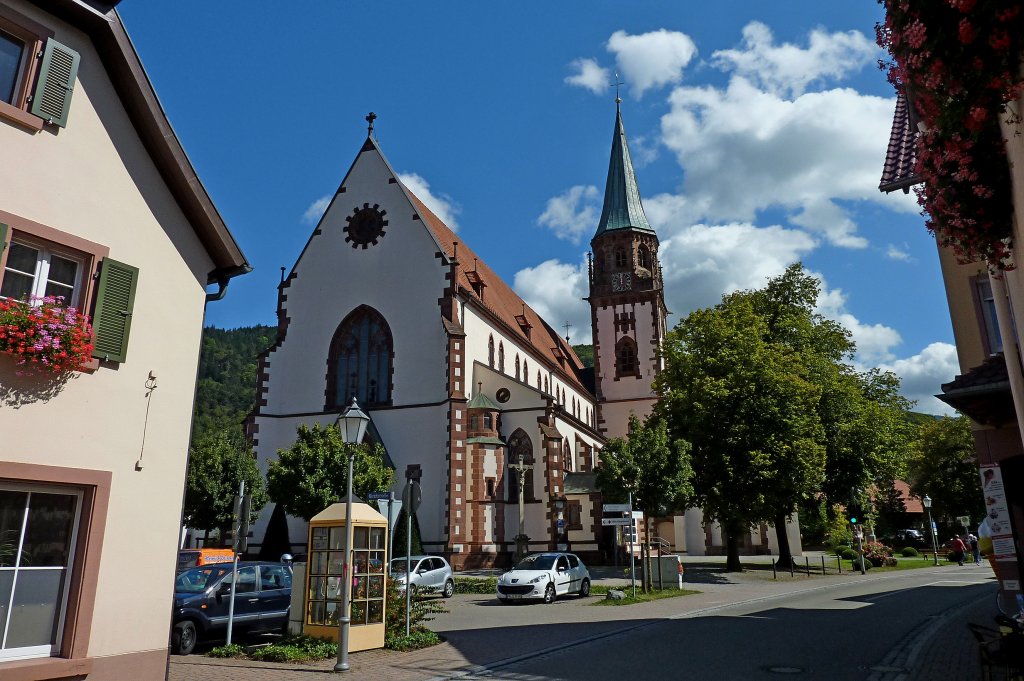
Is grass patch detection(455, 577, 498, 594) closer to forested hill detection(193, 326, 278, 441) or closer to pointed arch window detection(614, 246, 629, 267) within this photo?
pointed arch window detection(614, 246, 629, 267)

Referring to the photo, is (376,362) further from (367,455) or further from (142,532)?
(142,532)

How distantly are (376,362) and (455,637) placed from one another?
879 inches

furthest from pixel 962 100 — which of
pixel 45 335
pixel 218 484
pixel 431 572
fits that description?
pixel 218 484

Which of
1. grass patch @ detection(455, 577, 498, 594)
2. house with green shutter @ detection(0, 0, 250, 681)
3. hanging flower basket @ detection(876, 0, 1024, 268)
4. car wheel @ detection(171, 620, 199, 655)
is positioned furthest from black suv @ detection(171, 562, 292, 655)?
hanging flower basket @ detection(876, 0, 1024, 268)

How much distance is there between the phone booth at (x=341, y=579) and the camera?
13117 millimetres

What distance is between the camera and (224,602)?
14.2 m

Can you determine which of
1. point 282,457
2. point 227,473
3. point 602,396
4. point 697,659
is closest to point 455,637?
point 697,659

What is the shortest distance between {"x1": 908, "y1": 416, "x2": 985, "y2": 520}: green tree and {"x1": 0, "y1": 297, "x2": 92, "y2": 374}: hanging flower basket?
59840mm

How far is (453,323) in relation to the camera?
112 feet

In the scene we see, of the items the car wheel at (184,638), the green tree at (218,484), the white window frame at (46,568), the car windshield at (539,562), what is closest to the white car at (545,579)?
the car windshield at (539,562)

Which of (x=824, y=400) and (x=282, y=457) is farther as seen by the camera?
(x=824, y=400)

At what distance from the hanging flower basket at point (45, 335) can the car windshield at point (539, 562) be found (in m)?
16.9

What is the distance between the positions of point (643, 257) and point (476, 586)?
35279 millimetres

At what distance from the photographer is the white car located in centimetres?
2148
